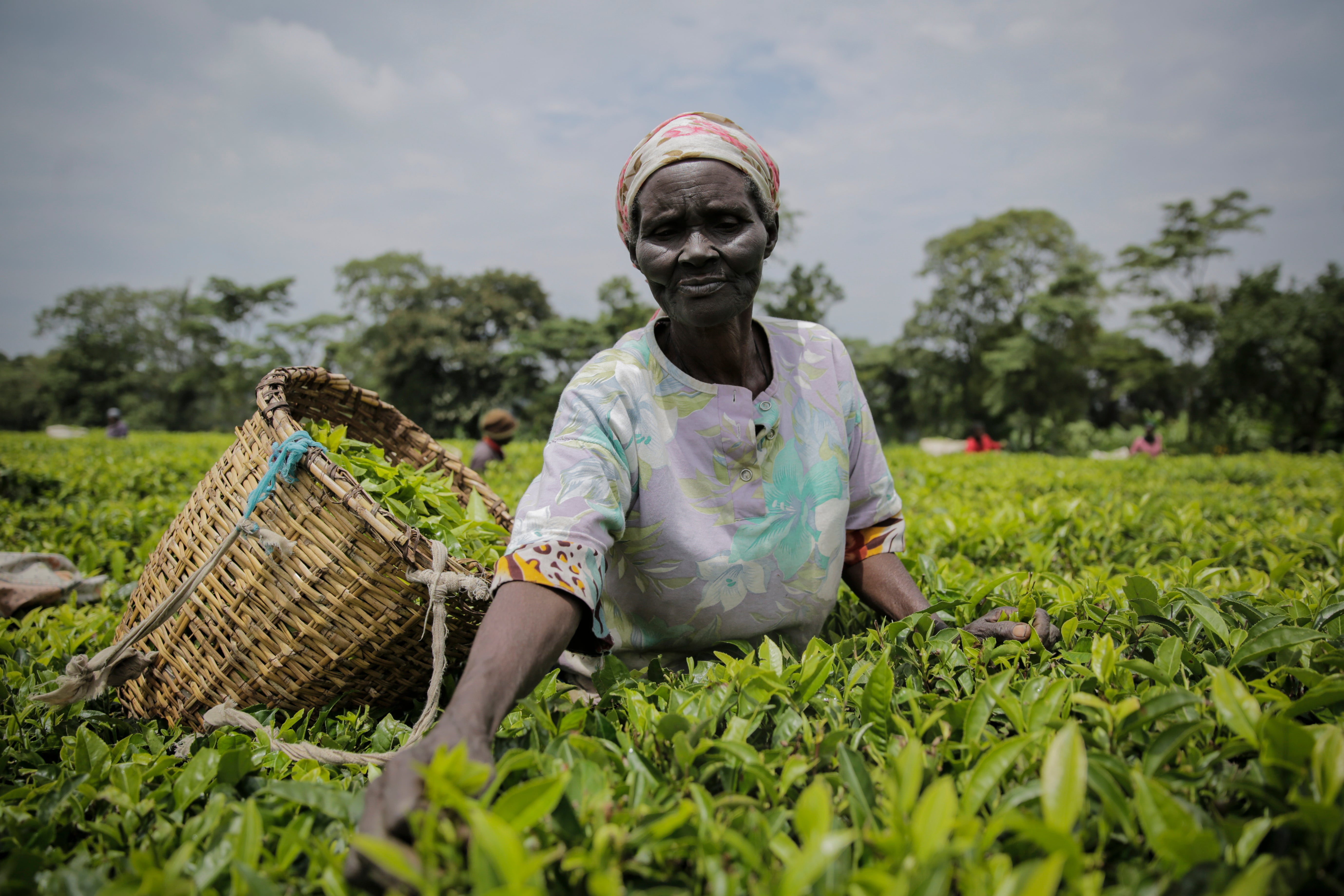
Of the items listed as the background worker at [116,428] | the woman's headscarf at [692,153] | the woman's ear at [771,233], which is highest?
the woman's headscarf at [692,153]

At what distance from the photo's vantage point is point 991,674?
59.5 inches

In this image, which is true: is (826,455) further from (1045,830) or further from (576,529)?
(1045,830)

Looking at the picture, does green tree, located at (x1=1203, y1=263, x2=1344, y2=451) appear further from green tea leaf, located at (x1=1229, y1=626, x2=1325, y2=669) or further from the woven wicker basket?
the woven wicker basket

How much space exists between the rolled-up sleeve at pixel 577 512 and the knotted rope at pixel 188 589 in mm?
567

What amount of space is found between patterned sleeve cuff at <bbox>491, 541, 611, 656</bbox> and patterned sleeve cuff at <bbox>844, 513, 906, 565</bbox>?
2.86ft

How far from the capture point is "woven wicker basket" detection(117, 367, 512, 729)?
1556 millimetres

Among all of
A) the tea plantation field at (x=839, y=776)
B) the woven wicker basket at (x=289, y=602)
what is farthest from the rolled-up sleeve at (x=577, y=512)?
the woven wicker basket at (x=289, y=602)

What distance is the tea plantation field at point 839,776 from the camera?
81cm

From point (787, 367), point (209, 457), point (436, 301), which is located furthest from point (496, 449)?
point (436, 301)

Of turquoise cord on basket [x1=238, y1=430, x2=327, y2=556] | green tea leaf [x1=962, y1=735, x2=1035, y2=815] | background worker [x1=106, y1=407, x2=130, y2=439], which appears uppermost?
background worker [x1=106, y1=407, x2=130, y2=439]

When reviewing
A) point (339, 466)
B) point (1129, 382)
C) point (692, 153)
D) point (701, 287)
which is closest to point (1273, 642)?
A: point (701, 287)

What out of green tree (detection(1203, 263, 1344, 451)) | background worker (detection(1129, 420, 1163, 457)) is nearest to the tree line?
green tree (detection(1203, 263, 1344, 451))

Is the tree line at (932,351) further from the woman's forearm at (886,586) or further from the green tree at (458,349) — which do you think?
the woman's forearm at (886,586)

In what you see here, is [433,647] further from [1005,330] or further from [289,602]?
[1005,330]
